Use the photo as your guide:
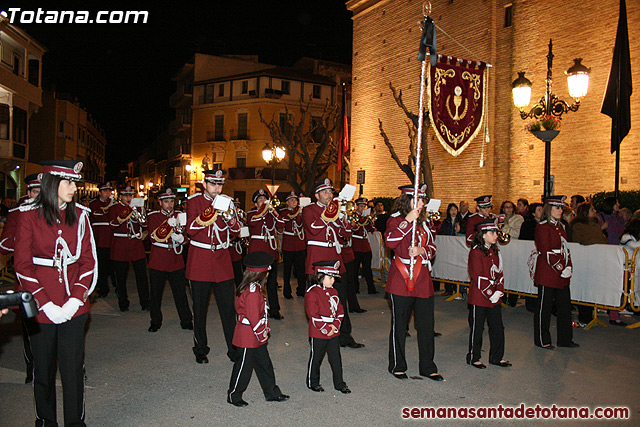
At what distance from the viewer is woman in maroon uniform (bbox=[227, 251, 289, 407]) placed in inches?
198

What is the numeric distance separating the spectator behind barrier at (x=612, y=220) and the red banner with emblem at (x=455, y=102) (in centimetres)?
395

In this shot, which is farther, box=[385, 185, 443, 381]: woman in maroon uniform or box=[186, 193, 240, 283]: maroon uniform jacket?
box=[186, 193, 240, 283]: maroon uniform jacket

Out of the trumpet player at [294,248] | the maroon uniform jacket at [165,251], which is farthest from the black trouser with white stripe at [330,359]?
the trumpet player at [294,248]

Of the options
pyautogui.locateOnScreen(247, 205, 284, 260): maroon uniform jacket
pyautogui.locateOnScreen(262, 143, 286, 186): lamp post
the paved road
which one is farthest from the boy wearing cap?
pyautogui.locateOnScreen(262, 143, 286, 186): lamp post

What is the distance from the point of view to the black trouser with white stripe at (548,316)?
7410mm

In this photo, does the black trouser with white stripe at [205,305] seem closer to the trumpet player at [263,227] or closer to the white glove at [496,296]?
the white glove at [496,296]

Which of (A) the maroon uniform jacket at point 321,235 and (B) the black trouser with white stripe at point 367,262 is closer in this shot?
(A) the maroon uniform jacket at point 321,235

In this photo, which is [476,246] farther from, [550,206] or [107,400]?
[107,400]

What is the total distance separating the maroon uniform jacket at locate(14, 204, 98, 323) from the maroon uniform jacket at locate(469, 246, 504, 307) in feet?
15.0

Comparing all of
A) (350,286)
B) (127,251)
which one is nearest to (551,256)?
Answer: (350,286)

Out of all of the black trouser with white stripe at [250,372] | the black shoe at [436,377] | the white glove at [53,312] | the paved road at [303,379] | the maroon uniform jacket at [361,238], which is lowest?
the paved road at [303,379]

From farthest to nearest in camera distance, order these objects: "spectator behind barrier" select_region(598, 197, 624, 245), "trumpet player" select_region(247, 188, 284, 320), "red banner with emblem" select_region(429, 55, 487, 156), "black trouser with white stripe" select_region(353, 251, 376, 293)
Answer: "black trouser with white stripe" select_region(353, 251, 376, 293) < "spectator behind barrier" select_region(598, 197, 624, 245) < "trumpet player" select_region(247, 188, 284, 320) < "red banner with emblem" select_region(429, 55, 487, 156)

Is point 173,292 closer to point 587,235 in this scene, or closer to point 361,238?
point 361,238

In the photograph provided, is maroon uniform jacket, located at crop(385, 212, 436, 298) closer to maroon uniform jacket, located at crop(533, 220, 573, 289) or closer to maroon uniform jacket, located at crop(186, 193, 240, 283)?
maroon uniform jacket, located at crop(186, 193, 240, 283)
